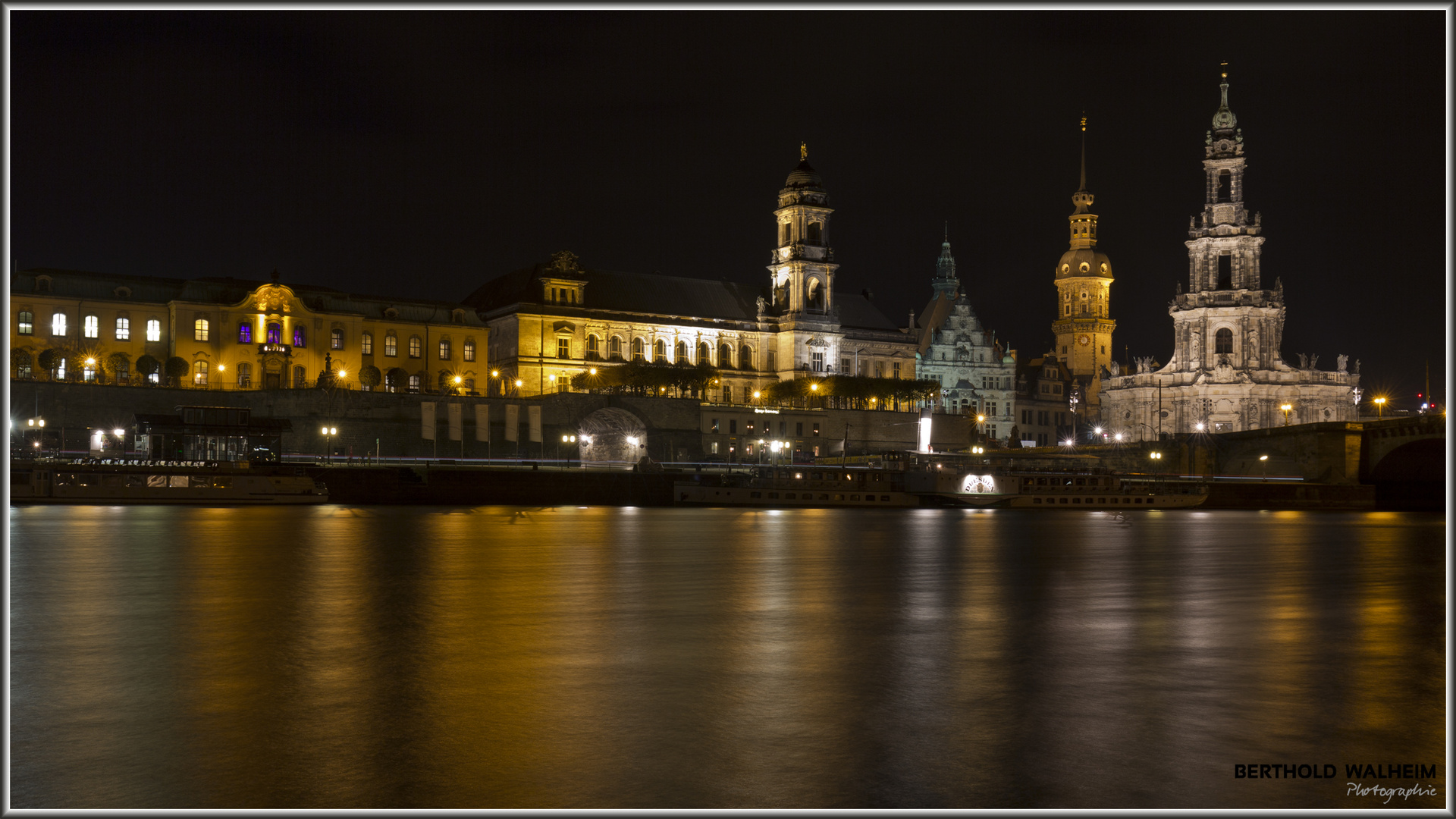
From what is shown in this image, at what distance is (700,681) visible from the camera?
1493cm

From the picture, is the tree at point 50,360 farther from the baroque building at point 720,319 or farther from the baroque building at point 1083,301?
the baroque building at point 1083,301

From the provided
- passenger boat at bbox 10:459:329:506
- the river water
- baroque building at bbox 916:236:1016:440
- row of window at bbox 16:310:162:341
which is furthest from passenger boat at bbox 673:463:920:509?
baroque building at bbox 916:236:1016:440

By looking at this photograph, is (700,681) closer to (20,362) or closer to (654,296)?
(20,362)

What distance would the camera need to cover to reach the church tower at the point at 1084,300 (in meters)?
155

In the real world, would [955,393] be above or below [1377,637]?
above

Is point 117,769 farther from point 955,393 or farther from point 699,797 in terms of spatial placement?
point 955,393

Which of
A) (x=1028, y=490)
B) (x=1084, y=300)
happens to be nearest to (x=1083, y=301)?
(x=1084, y=300)

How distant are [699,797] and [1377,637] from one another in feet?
46.7

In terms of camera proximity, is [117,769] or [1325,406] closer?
[117,769]

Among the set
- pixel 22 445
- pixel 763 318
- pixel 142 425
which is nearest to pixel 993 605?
pixel 142 425

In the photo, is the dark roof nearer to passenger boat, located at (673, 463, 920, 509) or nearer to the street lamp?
the street lamp

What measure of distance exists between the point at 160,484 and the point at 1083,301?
12212 centimetres

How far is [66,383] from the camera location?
70375 mm

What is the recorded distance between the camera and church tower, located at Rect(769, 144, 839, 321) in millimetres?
112812
